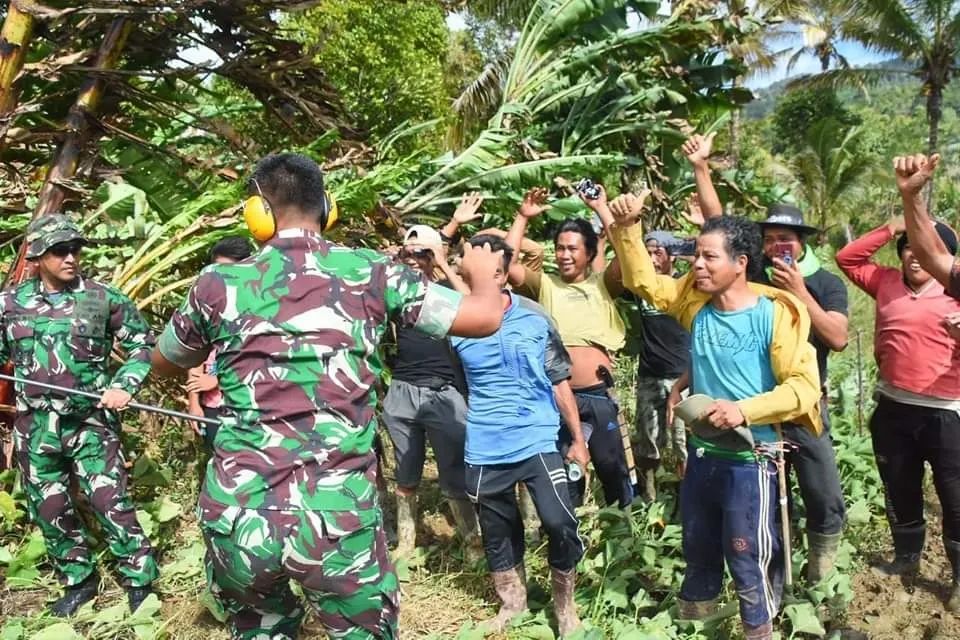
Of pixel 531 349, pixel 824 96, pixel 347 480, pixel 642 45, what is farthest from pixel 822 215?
pixel 347 480

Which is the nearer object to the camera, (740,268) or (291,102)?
(740,268)

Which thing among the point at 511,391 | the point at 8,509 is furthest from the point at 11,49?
the point at 511,391

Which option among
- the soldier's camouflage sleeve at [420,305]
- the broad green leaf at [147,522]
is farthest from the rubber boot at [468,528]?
the soldier's camouflage sleeve at [420,305]

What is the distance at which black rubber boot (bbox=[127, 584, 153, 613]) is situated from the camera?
156 inches

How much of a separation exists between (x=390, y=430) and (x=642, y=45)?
3547 mm

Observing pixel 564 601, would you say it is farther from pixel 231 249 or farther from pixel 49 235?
pixel 49 235

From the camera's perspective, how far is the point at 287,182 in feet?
7.89

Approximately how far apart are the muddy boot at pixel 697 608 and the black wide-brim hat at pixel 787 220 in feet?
5.87

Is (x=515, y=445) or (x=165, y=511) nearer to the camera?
(x=515, y=445)

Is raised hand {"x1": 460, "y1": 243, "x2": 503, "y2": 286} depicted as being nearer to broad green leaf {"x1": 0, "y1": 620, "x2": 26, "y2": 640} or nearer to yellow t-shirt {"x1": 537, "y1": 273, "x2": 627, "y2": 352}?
yellow t-shirt {"x1": 537, "y1": 273, "x2": 627, "y2": 352}

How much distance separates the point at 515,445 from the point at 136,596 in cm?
204

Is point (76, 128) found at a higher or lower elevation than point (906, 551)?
higher

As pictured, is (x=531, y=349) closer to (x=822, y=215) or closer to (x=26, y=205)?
(x=26, y=205)

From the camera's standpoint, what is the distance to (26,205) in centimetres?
525
